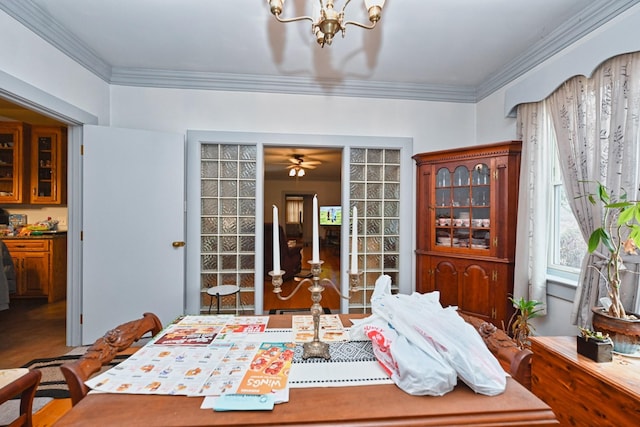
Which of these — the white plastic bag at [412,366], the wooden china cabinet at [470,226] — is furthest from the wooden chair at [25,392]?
the wooden china cabinet at [470,226]

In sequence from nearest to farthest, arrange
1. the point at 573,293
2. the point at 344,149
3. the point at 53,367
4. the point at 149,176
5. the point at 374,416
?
1. the point at 374,416
2. the point at 573,293
3. the point at 53,367
4. the point at 149,176
5. the point at 344,149

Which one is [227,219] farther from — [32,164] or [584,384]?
[32,164]

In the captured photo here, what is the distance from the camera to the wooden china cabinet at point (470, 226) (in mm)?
2389

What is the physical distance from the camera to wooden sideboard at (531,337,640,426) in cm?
113

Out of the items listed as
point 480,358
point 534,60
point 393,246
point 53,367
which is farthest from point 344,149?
point 53,367

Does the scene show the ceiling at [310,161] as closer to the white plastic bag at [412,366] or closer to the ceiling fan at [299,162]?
the ceiling fan at [299,162]

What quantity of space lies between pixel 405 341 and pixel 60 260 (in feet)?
16.3

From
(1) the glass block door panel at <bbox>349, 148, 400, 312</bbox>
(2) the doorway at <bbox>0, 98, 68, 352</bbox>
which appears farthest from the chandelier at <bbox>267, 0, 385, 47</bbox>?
(2) the doorway at <bbox>0, 98, 68, 352</bbox>

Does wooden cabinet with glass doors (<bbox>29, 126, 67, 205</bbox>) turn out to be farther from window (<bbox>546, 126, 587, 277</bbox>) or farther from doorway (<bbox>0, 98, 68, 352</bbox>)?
window (<bbox>546, 126, 587, 277</bbox>)

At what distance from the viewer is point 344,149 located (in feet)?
9.73

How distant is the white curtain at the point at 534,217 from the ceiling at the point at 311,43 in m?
0.62

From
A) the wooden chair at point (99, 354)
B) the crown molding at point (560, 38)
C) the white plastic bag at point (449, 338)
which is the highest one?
the crown molding at point (560, 38)

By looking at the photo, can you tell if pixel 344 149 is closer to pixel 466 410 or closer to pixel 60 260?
pixel 466 410

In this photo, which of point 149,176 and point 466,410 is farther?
point 149,176
